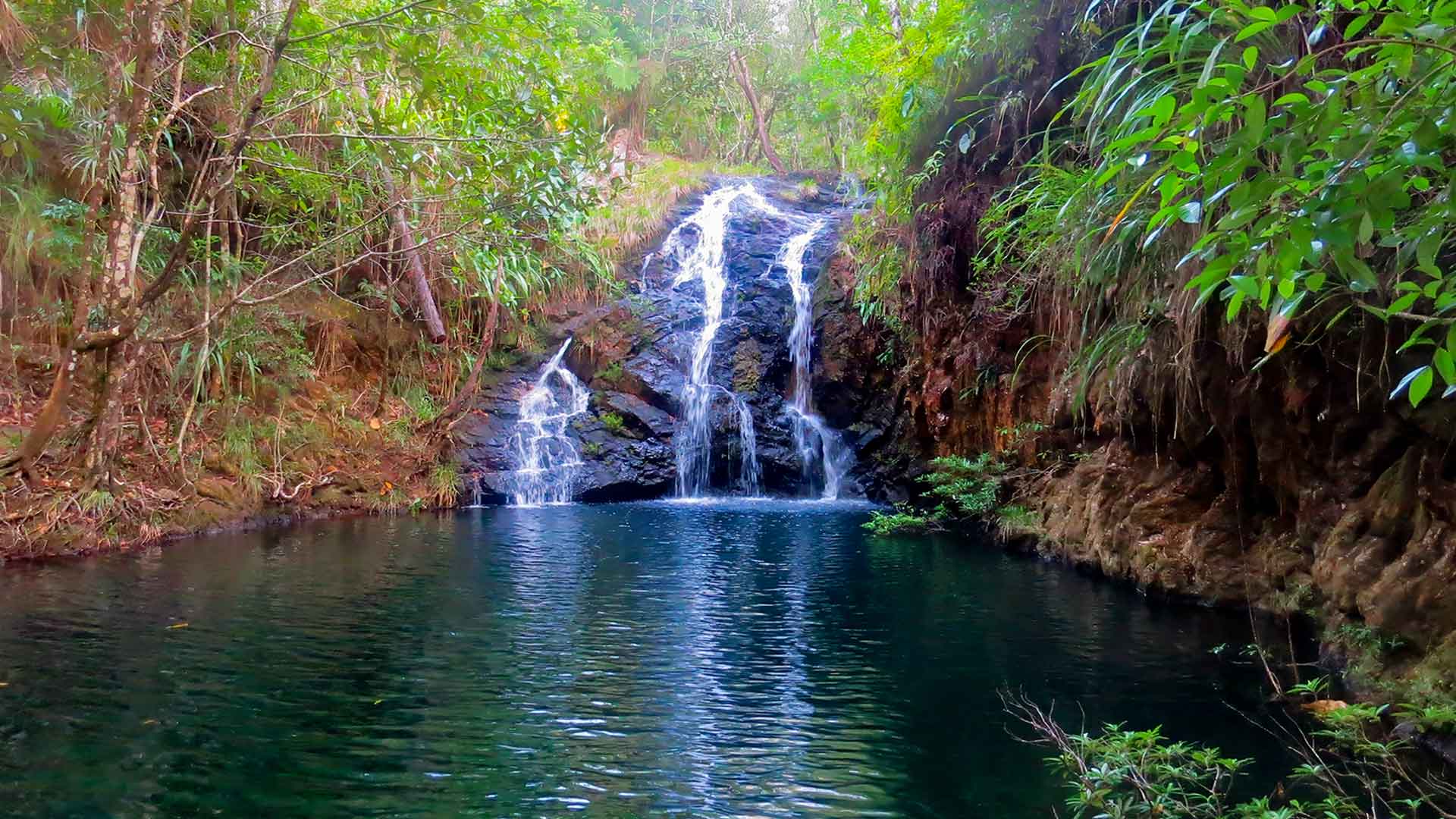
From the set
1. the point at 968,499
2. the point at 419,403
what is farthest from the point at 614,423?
the point at 968,499

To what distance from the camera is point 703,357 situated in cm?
1800

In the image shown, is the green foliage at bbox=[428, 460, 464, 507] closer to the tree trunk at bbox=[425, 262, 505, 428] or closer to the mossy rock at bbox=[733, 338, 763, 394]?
the tree trunk at bbox=[425, 262, 505, 428]

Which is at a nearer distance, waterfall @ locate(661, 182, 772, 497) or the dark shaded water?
the dark shaded water

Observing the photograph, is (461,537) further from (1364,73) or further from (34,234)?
(1364,73)

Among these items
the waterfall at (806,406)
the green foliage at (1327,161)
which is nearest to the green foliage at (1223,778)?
the green foliage at (1327,161)

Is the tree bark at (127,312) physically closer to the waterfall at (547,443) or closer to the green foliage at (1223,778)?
the green foliage at (1223,778)

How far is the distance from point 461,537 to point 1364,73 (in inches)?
425

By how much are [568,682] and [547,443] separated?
11047 millimetres

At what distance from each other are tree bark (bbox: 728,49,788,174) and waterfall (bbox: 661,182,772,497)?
5.81 m

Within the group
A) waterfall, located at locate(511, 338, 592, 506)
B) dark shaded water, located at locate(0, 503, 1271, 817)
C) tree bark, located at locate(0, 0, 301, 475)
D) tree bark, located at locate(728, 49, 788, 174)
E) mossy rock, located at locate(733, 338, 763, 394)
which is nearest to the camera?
dark shaded water, located at locate(0, 503, 1271, 817)

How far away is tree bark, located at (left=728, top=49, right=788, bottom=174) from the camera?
86.9 feet

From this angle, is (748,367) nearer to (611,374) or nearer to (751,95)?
(611,374)

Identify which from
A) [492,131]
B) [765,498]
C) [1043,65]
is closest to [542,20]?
[492,131]

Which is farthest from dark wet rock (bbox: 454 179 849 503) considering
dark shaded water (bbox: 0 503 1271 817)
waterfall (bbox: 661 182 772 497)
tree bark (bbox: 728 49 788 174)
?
tree bark (bbox: 728 49 788 174)
